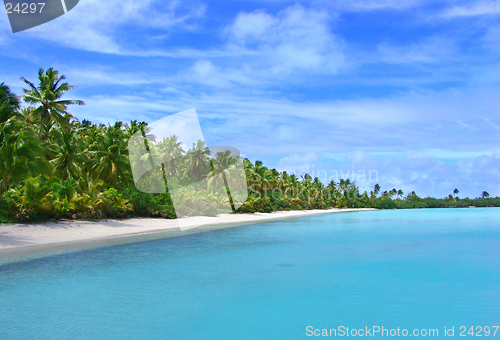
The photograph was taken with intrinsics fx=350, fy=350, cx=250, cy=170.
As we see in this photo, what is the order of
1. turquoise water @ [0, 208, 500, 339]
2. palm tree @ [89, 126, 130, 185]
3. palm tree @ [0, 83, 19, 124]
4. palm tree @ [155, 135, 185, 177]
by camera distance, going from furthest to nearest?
1. palm tree @ [155, 135, 185, 177]
2. palm tree @ [89, 126, 130, 185]
3. palm tree @ [0, 83, 19, 124]
4. turquoise water @ [0, 208, 500, 339]

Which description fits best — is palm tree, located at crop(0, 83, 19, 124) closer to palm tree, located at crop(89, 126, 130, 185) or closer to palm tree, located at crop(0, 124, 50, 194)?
palm tree, located at crop(0, 124, 50, 194)

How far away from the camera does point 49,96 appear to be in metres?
34.2

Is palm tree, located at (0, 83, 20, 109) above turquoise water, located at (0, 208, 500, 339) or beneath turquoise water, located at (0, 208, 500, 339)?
above

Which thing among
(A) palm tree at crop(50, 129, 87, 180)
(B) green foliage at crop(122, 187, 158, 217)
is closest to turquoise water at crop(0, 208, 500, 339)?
(B) green foliage at crop(122, 187, 158, 217)

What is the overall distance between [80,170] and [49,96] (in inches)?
330

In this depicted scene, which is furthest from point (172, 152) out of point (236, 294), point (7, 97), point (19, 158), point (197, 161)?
point (236, 294)

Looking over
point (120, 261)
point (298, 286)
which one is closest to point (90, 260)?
point (120, 261)

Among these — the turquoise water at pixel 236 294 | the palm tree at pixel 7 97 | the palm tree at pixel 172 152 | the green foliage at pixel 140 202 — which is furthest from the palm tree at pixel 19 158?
the palm tree at pixel 172 152

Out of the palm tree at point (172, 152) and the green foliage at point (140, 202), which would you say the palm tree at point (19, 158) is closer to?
the green foliage at point (140, 202)

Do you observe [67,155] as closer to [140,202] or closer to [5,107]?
[140,202]

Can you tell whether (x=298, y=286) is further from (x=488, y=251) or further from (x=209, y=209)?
(x=209, y=209)

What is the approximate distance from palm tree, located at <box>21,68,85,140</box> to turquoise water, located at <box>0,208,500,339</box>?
24.0m

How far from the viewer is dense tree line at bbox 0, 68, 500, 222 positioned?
20766 mm

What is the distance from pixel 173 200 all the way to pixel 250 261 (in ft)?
72.1
